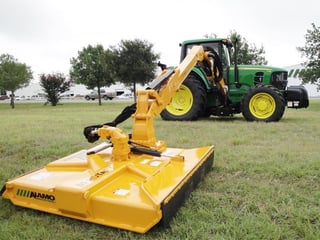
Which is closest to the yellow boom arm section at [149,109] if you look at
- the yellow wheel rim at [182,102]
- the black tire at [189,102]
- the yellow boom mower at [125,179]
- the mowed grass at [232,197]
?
the yellow boom mower at [125,179]

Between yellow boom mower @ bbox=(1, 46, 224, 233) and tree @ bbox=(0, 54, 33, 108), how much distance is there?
24331 millimetres

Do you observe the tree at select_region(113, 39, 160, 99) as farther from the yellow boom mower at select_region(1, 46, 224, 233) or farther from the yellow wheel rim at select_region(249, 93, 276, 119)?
the yellow boom mower at select_region(1, 46, 224, 233)

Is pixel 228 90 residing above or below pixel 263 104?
above

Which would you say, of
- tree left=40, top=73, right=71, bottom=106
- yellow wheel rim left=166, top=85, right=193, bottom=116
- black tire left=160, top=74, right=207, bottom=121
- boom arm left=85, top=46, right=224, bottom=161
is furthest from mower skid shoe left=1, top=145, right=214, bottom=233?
tree left=40, top=73, right=71, bottom=106

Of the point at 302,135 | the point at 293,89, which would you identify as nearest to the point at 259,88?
the point at 293,89

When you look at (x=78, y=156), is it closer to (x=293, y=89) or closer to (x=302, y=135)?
(x=302, y=135)

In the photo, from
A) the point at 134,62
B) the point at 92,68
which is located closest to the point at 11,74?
the point at 92,68

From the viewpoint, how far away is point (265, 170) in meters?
3.35

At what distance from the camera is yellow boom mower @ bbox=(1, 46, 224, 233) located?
84.7 inches

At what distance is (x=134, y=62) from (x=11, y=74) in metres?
10.7

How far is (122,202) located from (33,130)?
194 inches

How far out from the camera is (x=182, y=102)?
325 inches

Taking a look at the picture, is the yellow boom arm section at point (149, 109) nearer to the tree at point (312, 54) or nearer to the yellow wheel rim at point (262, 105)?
the yellow wheel rim at point (262, 105)

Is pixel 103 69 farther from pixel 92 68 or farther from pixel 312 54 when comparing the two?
pixel 312 54
